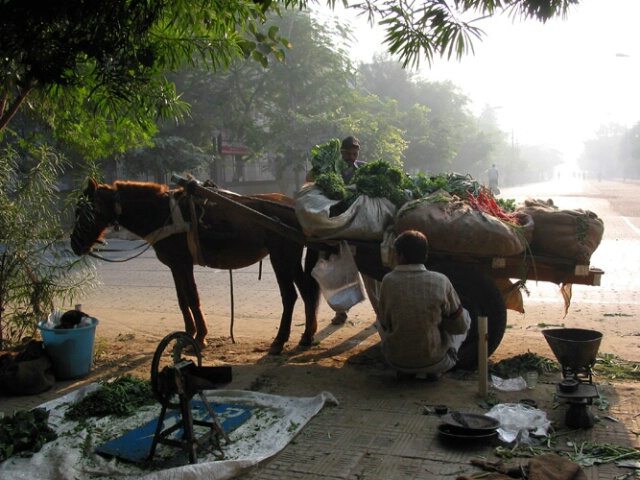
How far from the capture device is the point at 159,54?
5027 millimetres

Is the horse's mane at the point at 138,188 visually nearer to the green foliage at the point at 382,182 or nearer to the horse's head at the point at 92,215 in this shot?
the horse's head at the point at 92,215

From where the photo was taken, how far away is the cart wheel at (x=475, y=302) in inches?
215

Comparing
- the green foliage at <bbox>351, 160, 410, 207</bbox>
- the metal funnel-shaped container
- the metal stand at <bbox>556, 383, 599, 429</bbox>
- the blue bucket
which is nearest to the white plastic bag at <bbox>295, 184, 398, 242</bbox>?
the green foliage at <bbox>351, 160, 410, 207</bbox>

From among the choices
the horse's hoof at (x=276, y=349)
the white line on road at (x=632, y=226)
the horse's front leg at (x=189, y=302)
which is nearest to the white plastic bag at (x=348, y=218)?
the horse's hoof at (x=276, y=349)

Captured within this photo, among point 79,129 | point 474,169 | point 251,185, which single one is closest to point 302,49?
point 251,185

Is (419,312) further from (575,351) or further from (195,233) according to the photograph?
(195,233)

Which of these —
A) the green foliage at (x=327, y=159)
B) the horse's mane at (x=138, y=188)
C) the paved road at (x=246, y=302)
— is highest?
the green foliage at (x=327, y=159)

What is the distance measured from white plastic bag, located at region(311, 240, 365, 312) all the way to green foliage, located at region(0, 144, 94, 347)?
273 centimetres

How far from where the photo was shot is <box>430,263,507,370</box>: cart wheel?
547 centimetres

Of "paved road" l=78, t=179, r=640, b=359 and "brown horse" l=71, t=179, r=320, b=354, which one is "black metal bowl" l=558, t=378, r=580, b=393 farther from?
"brown horse" l=71, t=179, r=320, b=354

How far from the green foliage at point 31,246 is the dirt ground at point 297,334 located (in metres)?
0.87

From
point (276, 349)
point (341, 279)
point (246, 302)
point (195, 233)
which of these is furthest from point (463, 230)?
point (246, 302)

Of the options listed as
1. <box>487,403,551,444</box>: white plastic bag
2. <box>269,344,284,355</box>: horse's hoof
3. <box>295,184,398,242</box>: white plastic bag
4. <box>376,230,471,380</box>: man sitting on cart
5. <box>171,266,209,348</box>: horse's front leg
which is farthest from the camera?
<box>171,266,209,348</box>: horse's front leg

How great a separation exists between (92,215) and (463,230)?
420 centimetres
